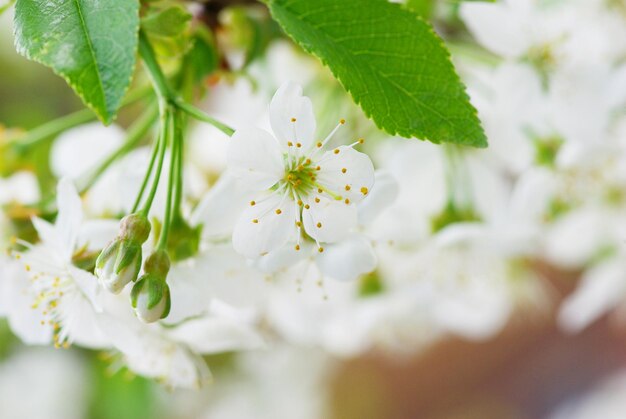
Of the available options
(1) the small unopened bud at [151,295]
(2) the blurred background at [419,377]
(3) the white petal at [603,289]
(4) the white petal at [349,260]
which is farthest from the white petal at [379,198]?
(2) the blurred background at [419,377]

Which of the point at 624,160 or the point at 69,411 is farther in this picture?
the point at 69,411

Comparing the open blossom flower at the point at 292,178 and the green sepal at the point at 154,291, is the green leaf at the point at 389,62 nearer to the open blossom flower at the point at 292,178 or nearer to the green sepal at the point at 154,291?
the open blossom flower at the point at 292,178

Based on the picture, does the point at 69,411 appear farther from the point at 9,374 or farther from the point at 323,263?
the point at 323,263

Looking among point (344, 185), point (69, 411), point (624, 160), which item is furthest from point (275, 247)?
point (69, 411)

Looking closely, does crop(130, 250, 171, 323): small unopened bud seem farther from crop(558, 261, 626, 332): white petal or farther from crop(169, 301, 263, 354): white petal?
crop(558, 261, 626, 332): white petal

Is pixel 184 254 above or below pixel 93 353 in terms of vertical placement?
above

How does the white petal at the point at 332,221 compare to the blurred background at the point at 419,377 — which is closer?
the white petal at the point at 332,221

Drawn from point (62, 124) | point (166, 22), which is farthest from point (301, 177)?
point (62, 124)
